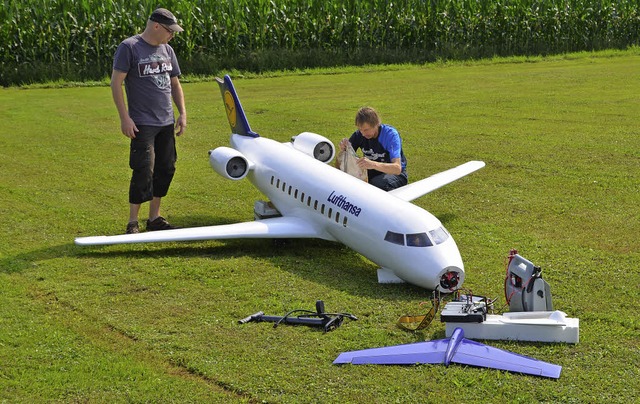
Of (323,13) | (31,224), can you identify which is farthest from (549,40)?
(31,224)

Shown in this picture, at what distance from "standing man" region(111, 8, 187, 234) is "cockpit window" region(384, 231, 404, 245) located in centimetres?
428

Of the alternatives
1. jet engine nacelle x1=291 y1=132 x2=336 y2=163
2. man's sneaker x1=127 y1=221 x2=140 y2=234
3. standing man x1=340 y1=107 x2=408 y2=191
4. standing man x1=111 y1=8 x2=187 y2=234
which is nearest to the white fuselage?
jet engine nacelle x1=291 y1=132 x2=336 y2=163

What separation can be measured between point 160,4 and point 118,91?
23.1m

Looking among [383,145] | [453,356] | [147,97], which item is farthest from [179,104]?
[453,356]

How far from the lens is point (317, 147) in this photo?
53.8 feet

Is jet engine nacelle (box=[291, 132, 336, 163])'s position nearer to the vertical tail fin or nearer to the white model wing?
the vertical tail fin

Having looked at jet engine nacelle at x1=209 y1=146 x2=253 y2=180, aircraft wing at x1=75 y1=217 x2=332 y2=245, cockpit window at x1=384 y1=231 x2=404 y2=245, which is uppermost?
jet engine nacelle at x1=209 y1=146 x2=253 y2=180

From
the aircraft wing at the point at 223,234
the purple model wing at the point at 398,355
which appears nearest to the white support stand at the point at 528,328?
the purple model wing at the point at 398,355

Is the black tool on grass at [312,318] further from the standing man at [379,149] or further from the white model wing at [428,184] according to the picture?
the white model wing at [428,184]

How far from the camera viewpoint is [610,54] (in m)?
41.4

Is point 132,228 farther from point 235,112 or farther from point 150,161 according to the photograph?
point 235,112

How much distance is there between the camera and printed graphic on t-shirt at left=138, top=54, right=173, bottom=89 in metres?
14.3

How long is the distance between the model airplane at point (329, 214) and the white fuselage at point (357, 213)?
1 centimetres

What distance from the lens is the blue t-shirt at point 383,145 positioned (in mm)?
14773
